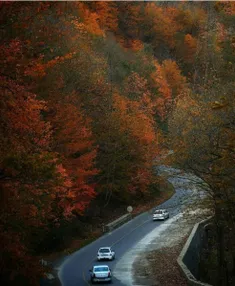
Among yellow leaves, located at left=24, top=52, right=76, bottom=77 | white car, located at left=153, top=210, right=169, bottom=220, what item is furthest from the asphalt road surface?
yellow leaves, located at left=24, top=52, right=76, bottom=77

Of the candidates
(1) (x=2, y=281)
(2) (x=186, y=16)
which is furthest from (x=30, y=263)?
(2) (x=186, y=16)

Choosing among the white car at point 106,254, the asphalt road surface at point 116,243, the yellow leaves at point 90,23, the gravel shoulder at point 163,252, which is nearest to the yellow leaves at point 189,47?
the yellow leaves at point 90,23

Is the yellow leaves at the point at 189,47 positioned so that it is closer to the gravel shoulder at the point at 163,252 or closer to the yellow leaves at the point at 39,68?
the gravel shoulder at the point at 163,252

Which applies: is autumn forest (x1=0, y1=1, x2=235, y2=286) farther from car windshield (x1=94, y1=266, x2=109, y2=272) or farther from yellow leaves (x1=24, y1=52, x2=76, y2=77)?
car windshield (x1=94, y1=266, x2=109, y2=272)

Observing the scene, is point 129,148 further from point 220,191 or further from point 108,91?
point 220,191

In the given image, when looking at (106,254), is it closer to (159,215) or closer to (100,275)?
(100,275)

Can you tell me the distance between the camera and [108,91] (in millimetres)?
49312

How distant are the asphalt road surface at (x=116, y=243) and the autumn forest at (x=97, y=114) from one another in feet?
7.22

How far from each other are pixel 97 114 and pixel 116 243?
14868mm

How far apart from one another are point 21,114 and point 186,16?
98.1m

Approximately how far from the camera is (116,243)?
3928cm

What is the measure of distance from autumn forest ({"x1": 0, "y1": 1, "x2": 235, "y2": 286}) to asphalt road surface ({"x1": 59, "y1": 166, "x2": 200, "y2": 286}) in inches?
86.6

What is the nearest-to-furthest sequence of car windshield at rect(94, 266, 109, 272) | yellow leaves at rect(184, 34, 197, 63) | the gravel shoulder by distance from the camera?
the gravel shoulder < car windshield at rect(94, 266, 109, 272) < yellow leaves at rect(184, 34, 197, 63)

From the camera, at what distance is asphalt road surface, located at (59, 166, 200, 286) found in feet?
89.5
